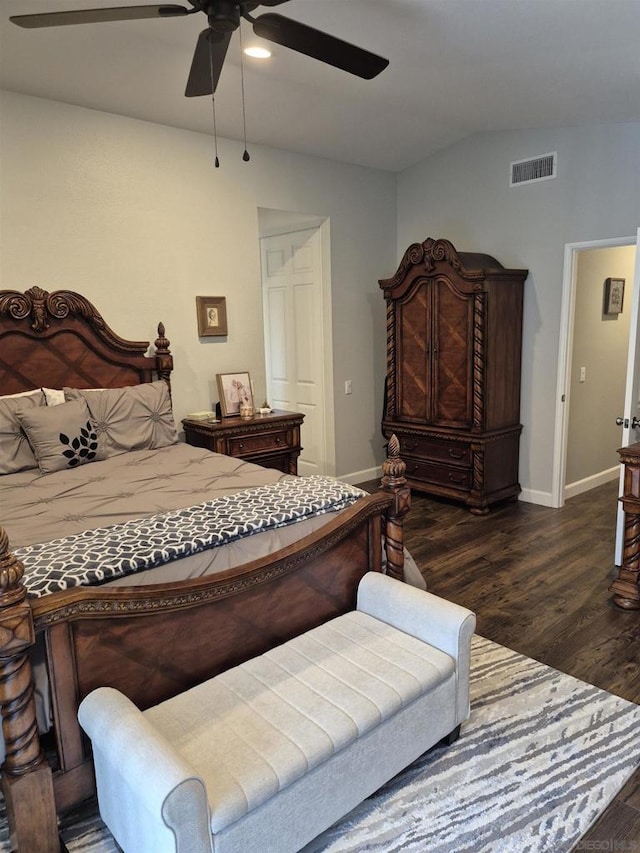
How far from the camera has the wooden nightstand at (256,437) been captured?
4090 mm

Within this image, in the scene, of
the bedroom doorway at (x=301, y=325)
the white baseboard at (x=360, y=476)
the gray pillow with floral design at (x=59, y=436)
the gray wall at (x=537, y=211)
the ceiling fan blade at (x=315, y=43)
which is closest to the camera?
the ceiling fan blade at (x=315, y=43)

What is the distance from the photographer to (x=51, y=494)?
265 centimetres

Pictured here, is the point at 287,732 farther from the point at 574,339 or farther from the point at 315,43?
the point at 574,339

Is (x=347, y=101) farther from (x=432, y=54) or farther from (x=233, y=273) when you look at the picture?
(x=233, y=273)

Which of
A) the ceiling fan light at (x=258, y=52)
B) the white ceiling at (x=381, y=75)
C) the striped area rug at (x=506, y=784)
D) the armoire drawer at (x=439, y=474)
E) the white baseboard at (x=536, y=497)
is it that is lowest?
the striped area rug at (x=506, y=784)

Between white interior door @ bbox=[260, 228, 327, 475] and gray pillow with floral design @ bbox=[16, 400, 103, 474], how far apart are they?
260 cm

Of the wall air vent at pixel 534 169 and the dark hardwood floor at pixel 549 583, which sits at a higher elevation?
the wall air vent at pixel 534 169

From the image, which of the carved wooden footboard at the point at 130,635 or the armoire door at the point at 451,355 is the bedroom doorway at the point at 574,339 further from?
the carved wooden footboard at the point at 130,635

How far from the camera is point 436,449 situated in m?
4.91

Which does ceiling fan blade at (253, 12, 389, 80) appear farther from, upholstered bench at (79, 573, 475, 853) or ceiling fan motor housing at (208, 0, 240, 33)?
upholstered bench at (79, 573, 475, 853)

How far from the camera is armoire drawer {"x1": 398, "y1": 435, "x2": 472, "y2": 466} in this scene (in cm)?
469

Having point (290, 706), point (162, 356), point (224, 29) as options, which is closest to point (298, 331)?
point (162, 356)

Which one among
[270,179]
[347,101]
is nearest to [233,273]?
[270,179]

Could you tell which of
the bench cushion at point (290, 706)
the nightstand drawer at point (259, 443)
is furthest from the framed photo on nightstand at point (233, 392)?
the bench cushion at point (290, 706)
